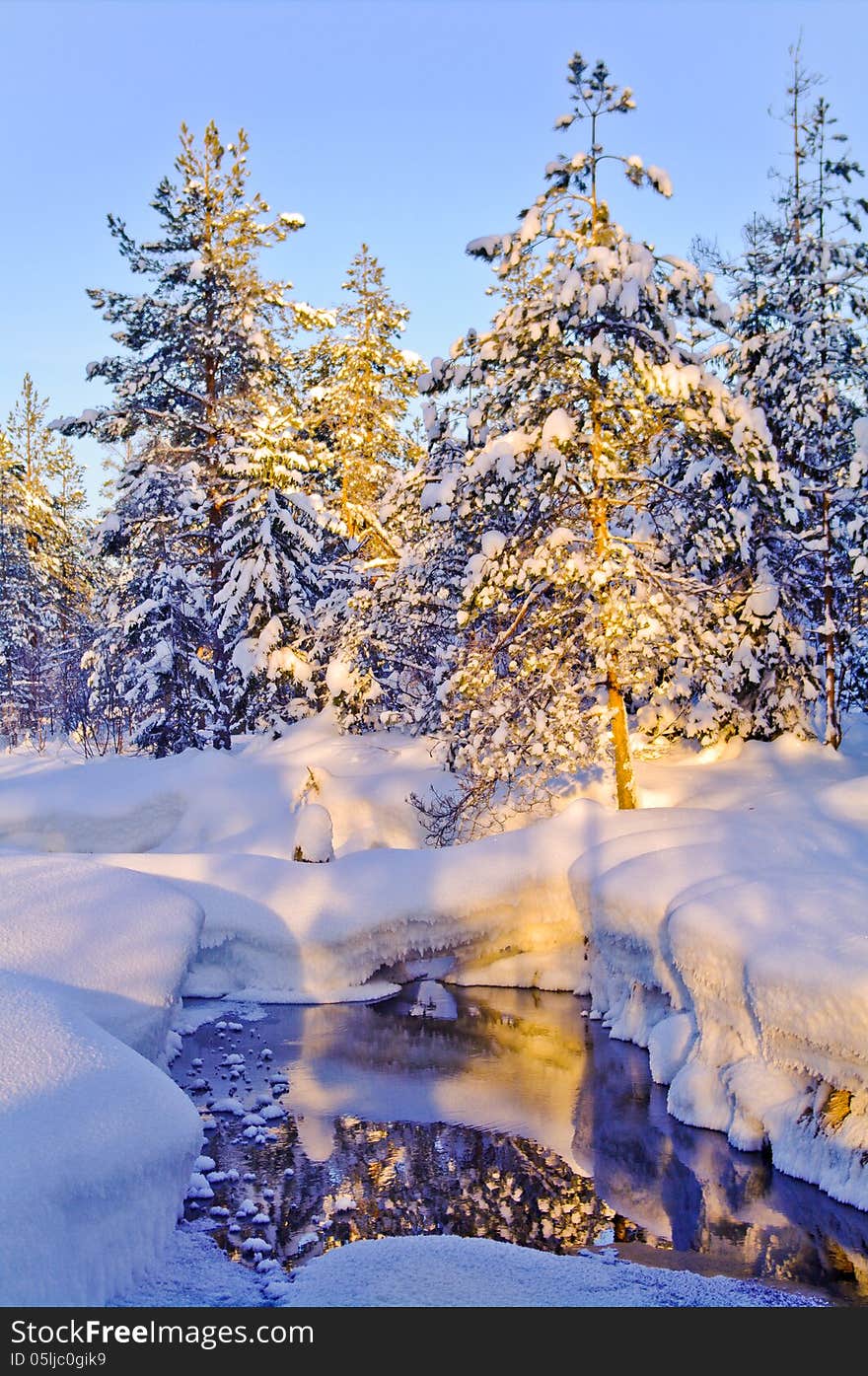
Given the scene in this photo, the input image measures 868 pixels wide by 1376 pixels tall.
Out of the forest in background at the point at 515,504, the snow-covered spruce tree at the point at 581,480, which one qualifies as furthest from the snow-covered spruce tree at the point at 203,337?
the snow-covered spruce tree at the point at 581,480

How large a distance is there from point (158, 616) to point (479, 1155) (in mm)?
16378

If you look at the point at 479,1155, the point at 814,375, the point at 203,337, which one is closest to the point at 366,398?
the point at 203,337

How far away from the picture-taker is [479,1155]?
847cm

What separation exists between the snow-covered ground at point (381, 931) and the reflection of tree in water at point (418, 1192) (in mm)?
1251

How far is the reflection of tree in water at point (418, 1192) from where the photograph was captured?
7090 mm

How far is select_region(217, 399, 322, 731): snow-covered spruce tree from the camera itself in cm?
2148

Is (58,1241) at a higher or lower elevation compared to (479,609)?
lower

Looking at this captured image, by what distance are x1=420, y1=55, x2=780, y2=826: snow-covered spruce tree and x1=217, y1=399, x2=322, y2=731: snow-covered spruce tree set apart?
6.56 metres

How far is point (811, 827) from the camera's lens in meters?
13.6

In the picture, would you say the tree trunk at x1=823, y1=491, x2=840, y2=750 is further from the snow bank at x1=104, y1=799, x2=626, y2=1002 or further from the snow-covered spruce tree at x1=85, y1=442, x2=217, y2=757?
the snow-covered spruce tree at x1=85, y1=442, x2=217, y2=757

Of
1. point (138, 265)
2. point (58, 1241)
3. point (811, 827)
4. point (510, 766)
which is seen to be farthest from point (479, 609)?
point (138, 265)

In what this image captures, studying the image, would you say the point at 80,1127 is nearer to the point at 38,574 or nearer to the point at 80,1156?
the point at 80,1156

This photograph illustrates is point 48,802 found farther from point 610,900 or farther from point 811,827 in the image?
point 811,827
